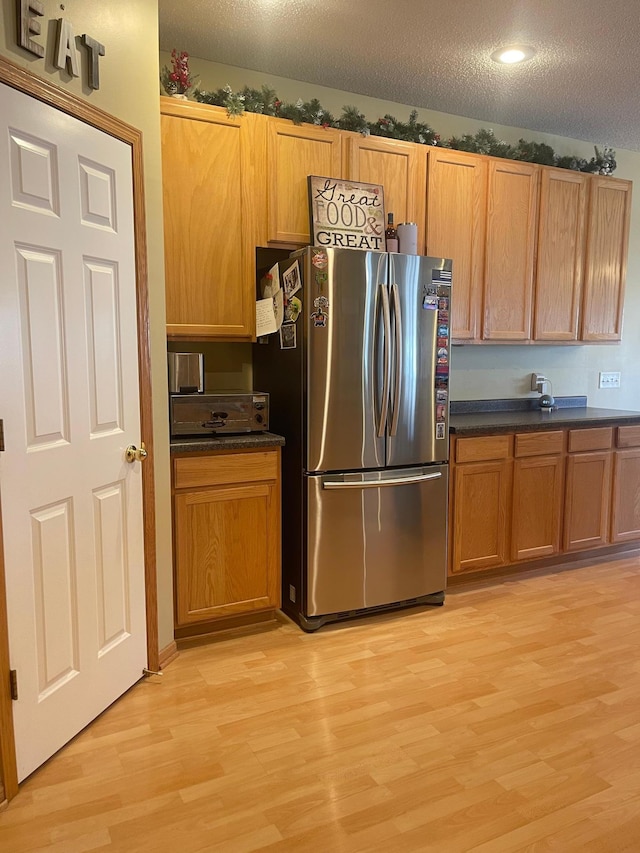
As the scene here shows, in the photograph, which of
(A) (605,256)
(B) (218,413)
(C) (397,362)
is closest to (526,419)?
(C) (397,362)

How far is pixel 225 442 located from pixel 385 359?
0.84m

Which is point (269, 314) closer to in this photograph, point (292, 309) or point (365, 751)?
point (292, 309)

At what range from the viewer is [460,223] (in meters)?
3.45

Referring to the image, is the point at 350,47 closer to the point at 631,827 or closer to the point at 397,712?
the point at 397,712

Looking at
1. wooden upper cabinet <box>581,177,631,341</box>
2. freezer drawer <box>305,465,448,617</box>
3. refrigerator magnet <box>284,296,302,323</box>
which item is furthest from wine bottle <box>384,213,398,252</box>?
wooden upper cabinet <box>581,177,631,341</box>

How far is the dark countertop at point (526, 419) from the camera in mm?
3312

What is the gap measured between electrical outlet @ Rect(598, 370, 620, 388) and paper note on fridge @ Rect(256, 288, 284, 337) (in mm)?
2838

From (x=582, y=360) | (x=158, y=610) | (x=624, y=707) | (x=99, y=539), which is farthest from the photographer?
(x=582, y=360)

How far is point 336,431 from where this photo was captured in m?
2.80

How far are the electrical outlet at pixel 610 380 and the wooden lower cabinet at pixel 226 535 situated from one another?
9.62ft

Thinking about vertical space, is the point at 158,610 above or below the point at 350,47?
below

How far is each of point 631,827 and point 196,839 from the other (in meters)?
1.19

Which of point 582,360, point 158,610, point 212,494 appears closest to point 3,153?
point 212,494

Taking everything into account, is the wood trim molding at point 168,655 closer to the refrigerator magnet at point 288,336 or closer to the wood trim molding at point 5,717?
the wood trim molding at point 5,717
